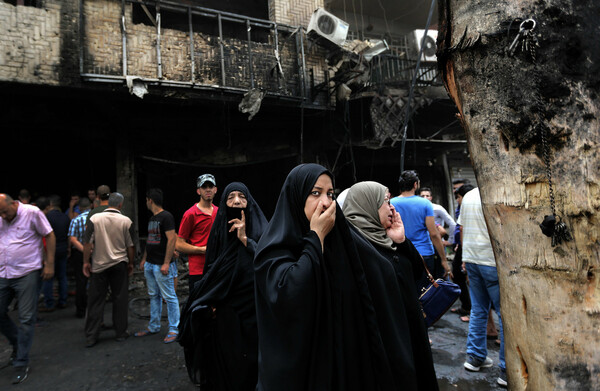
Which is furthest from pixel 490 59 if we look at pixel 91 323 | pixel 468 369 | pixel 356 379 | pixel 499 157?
pixel 91 323

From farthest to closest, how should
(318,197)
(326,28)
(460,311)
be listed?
(326,28)
(460,311)
(318,197)

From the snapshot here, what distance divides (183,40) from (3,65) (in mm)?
3066

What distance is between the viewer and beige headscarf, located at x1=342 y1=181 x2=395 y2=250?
210 centimetres

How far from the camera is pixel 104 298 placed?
4.72m

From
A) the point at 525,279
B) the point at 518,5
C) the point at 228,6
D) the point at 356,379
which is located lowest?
the point at 356,379

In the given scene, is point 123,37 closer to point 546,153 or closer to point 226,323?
point 226,323

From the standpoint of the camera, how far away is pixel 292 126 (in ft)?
30.5

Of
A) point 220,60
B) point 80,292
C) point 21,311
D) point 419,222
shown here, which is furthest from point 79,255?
point 419,222

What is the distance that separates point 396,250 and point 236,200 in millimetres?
1502

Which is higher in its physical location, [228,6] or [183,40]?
[228,6]

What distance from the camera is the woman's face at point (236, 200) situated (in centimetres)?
306

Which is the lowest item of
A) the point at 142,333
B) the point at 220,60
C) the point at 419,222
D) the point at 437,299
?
the point at 142,333

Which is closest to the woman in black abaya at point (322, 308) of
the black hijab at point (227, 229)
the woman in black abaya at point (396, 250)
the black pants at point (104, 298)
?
the woman in black abaya at point (396, 250)

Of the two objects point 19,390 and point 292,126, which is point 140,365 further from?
point 292,126
